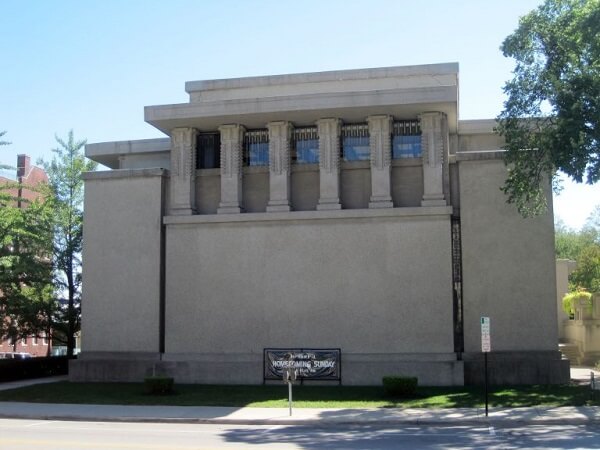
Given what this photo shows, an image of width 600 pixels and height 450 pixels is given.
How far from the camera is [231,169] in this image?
98.6 feet

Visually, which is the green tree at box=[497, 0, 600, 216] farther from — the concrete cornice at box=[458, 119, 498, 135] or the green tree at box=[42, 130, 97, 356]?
the green tree at box=[42, 130, 97, 356]

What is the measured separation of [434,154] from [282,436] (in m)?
14.5

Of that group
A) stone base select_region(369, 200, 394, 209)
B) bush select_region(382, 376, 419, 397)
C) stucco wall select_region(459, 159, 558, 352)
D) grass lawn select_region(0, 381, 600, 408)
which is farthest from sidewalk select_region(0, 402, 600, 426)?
stone base select_region(369, 200, 394, 209)

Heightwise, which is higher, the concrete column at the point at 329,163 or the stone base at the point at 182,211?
the concrete column at the point at 329,163

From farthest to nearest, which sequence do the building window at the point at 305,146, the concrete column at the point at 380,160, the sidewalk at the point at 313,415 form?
1. the building window at the point at 305,146
2. the concrete column at the point at 380,160
3. the sidewalk at the point at 313,415

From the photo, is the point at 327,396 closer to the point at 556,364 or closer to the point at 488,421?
the point at 488,421

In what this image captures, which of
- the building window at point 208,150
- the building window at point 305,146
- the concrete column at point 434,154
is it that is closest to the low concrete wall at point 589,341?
the concrete column at point 434,154

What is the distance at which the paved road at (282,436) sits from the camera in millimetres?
15320

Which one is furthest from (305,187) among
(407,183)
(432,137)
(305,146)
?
(432,137)

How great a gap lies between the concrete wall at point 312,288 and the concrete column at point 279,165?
2.24 ft

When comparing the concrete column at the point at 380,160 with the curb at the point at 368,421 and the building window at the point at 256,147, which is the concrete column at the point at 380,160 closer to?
the building window at the point at 256,147

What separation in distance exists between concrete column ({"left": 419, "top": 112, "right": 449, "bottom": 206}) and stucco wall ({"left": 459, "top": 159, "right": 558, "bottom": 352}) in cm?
111

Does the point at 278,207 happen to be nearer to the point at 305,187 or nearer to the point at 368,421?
the point at 305,187

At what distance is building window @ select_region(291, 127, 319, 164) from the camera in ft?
98.5
